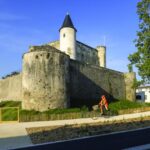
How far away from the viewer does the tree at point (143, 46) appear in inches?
1193

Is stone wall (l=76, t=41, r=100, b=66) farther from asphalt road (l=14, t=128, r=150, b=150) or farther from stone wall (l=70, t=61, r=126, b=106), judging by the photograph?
asphalt road (l=14, t=128, r=150, b=150)

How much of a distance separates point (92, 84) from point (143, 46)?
503 inches

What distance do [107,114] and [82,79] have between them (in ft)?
59.5

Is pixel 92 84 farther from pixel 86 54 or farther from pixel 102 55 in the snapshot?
pixel 102 55

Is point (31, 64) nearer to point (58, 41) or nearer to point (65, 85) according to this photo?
point (65, 85)

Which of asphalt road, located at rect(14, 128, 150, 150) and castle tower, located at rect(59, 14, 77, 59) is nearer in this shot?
asphalt road, located at rect(14, 128, 150, 150)

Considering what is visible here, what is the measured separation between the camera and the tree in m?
30.3

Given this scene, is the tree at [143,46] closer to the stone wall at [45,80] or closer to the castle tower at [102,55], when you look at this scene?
the stone wall at [45,80]

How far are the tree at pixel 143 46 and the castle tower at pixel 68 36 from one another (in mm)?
29358

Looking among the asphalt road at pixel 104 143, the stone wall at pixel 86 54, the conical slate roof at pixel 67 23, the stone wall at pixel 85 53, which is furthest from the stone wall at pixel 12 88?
the asphalt road at pixel 104 143

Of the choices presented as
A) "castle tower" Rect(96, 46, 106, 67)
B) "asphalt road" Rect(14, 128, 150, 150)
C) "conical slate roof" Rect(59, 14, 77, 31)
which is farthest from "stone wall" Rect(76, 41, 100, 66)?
"asphalt road" Rect(14, 128, 150, 150)

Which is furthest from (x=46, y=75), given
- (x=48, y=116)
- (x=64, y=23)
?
(x=64, y=23)

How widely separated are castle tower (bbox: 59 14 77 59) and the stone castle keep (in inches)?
492

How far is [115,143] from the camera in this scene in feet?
33.8
